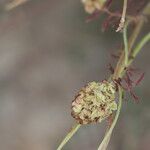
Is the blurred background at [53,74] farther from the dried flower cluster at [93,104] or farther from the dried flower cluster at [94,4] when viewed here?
the dried flower cluster at [93,104]

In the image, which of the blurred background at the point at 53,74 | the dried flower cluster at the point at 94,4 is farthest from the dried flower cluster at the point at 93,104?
the blurred background at the point at 53,74

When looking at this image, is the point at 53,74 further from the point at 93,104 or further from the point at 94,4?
the point at 93,104

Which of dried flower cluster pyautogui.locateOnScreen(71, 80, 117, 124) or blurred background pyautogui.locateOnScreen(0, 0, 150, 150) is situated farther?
blurred background pyautogui.locateOnScreen(0, 0, 150, 150)

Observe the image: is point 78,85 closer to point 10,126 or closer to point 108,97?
point 10,126

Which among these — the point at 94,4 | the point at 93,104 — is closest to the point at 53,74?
the point at 94,4

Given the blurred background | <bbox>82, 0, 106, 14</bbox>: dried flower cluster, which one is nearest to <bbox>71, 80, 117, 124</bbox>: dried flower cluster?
<bbox>82, 0, 106, 14</bbox>: dried flower cluster

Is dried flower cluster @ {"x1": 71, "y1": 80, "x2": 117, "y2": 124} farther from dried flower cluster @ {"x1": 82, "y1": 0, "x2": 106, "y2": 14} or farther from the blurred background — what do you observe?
the blurred background
